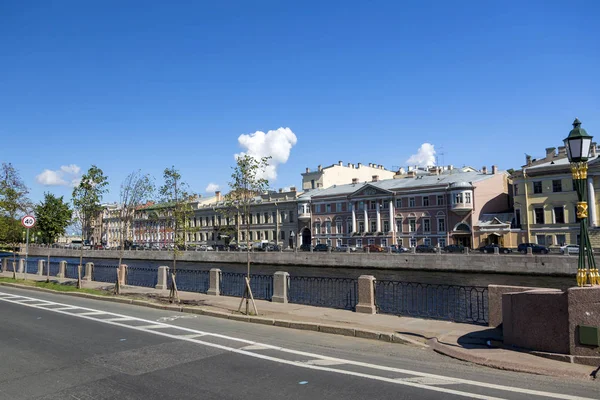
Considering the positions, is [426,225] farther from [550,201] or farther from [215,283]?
[215,283]

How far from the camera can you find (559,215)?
57594mm

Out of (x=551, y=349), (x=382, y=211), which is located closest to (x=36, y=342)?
(x=551, y=349)

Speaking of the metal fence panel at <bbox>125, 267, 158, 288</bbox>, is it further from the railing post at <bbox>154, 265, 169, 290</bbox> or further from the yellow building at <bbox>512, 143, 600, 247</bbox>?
the yellow building at <bbox>512, 143, 600, 247</bbox>

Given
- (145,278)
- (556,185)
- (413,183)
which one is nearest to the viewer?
(145,278)

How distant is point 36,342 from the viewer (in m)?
9.92

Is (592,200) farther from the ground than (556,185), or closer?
closer

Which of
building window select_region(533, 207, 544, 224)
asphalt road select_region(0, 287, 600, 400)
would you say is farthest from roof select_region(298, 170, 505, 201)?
asphalt road select_region(0, 287, 600, 400)

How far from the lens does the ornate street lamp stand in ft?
27.1

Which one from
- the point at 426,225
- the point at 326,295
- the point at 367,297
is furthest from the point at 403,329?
the point at 426,225

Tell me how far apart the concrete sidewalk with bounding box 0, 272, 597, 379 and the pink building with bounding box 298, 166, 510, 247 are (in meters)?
55.3

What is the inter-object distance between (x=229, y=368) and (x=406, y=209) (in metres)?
67.1

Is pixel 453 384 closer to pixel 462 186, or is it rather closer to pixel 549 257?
pixel 549 257

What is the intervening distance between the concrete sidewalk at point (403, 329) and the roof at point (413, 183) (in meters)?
57.1

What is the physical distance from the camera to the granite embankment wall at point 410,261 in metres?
42.2
